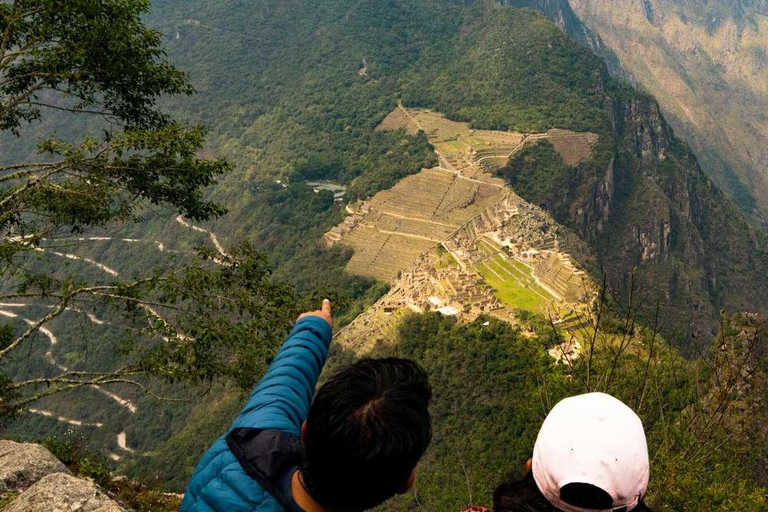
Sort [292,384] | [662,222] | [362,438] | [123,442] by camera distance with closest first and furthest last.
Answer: [362,438] < [292,384] < [123,442] < [662,222]

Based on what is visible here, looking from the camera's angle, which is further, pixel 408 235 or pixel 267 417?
pixel 408 235

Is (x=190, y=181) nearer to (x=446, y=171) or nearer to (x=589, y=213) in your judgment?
(x=446, y=171)

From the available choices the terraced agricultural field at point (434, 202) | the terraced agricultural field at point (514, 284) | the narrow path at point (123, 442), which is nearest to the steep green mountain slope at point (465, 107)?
the terraced agricultural field at point (434, 202)

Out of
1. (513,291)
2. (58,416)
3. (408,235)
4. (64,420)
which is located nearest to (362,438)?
(513,291)

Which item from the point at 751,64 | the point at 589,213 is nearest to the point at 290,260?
the point at 589,213

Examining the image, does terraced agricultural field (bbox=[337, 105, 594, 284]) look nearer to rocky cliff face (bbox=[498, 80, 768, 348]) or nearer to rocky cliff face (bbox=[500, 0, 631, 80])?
rocky cliff face (bbox=[498, 80, 768, 348])

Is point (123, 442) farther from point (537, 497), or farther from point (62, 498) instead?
point (537, 497)
